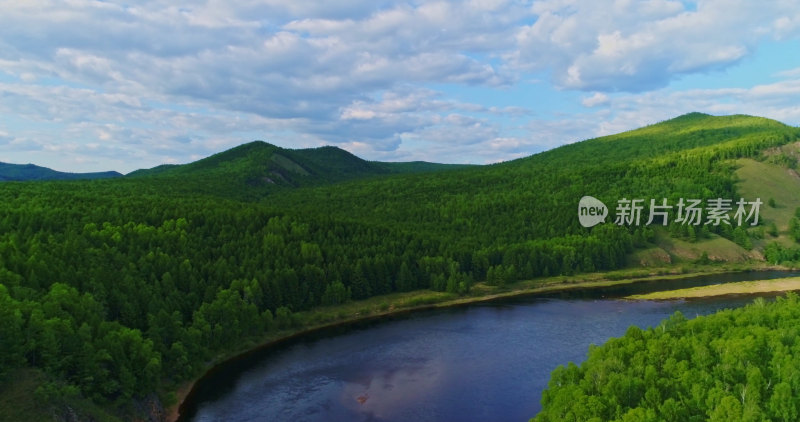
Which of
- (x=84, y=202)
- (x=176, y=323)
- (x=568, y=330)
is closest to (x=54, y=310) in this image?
(x=176, y=323)

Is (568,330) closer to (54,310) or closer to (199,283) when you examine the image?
(199,283)

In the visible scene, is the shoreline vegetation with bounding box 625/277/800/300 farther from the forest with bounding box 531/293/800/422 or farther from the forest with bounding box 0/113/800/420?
the forest with bounding box 531/293/800/422

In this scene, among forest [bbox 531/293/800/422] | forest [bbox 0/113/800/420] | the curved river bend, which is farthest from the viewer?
the curved river bend

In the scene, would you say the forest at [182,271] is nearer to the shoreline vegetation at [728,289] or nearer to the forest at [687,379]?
the forest at [687,379]

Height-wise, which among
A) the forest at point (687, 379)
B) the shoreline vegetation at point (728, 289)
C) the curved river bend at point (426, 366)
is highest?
the forest at point (687, 379)

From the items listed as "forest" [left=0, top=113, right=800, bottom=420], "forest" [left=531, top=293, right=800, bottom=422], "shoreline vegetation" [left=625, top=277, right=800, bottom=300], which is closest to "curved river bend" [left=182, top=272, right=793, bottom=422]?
"shoreline vegetation" [left=625, top=277, right=800, bottom=300]

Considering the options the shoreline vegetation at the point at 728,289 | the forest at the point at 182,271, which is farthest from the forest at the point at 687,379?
the shoreline vegetation at the point at 728,289
